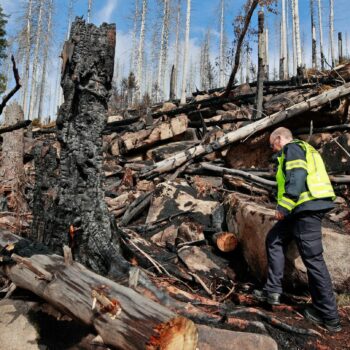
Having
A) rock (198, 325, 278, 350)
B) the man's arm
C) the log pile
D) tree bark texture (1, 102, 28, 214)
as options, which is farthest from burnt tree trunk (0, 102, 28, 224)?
rock (198, 325, 278, 350)

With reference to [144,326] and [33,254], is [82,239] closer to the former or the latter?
[33,254]

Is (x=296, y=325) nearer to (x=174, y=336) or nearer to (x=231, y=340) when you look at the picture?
(x=231, y=340)

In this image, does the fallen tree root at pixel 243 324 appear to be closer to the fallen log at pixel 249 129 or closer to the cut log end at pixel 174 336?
the cut log end at pixel 174 336

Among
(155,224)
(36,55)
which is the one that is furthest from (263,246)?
(36,55)

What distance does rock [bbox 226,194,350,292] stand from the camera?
4145 mm

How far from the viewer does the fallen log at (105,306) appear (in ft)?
6.98

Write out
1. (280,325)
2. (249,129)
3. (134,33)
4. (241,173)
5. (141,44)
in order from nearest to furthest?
(280,325) → (241,173) → (249,129) → (141,44) → (134,33)

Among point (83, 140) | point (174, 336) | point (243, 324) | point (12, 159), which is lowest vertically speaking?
point (243, 324)

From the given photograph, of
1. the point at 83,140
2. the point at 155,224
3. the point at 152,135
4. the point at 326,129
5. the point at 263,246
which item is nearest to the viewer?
the point at 83,140

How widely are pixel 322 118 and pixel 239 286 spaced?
539 centimetres

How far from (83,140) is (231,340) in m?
2.71

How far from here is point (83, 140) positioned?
3990 mm

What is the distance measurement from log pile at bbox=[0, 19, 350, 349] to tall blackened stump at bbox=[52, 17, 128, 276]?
0.04 feet

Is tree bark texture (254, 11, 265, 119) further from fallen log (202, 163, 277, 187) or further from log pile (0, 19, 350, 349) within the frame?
fallen log (202, 163, 277, 187)
